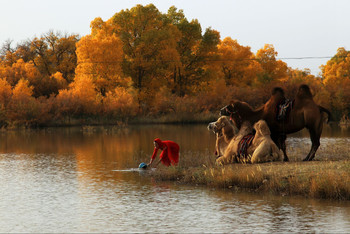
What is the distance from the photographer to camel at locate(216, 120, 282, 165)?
17000 mm

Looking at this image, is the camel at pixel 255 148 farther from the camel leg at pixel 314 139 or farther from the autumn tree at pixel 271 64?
the autumn tree at pixel 271 64

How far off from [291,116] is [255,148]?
5.43 ft

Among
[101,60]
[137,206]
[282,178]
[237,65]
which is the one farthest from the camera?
[237,65]

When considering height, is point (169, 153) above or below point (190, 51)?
below

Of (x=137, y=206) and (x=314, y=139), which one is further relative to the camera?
(x=314, y=139)

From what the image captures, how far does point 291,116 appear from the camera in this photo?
58.7ft

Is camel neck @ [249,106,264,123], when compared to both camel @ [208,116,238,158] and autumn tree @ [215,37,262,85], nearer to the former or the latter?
camel @ [208,116,238,158]

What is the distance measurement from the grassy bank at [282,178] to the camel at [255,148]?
0.45m

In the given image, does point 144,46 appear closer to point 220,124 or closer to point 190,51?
point 190,51

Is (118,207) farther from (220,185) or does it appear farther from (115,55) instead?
(115,55)

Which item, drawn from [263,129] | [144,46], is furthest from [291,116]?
[144,46]

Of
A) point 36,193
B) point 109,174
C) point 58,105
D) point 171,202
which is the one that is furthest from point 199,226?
point 58,105

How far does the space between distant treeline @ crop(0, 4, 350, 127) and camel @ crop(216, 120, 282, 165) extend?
122 ft

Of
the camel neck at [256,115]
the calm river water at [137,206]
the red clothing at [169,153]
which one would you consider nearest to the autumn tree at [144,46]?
the calm river water at [137,206]
